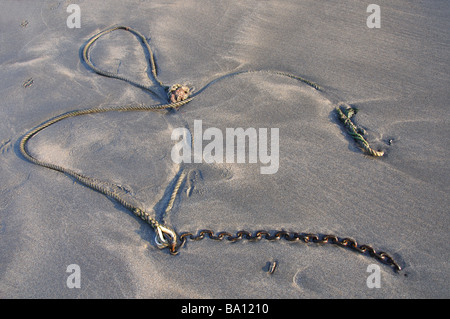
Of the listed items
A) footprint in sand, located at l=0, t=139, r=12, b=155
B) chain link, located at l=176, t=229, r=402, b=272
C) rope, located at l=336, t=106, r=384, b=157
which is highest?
rope, located at l=336, t=106, r=384, b=157

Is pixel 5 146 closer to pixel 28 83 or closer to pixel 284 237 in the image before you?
pixel 28 83

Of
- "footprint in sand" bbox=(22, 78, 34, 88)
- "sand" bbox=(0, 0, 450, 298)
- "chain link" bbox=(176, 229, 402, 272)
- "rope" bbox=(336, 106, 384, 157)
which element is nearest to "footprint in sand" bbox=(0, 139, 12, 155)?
"sand" bbox=(0, 0, 450, 298)

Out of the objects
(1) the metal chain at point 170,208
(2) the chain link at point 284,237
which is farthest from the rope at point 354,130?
(2) the chain link at point 284,237

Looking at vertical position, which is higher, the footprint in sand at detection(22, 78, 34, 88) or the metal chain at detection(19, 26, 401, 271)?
the footprint in sand at detection(22, 78, 34, 88)

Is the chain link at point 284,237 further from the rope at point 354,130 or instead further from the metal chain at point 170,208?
the rope at point 354,130

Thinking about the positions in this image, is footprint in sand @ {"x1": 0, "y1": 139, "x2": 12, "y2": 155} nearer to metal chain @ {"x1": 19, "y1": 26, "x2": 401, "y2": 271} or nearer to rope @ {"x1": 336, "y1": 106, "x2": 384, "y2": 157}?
metal chain @ {"x1": 19, "y1": 26, "x2": 401, "y2": 271}

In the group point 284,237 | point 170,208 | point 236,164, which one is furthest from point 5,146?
point 284,237

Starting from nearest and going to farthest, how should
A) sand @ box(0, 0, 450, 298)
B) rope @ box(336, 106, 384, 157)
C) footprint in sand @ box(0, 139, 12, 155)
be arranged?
1. sand @ box(0, 0, 450, 298)
2. rope @ box(336, 106, 384, 157)
3. footprint in sand @ box(0, 139, 12, 155)
